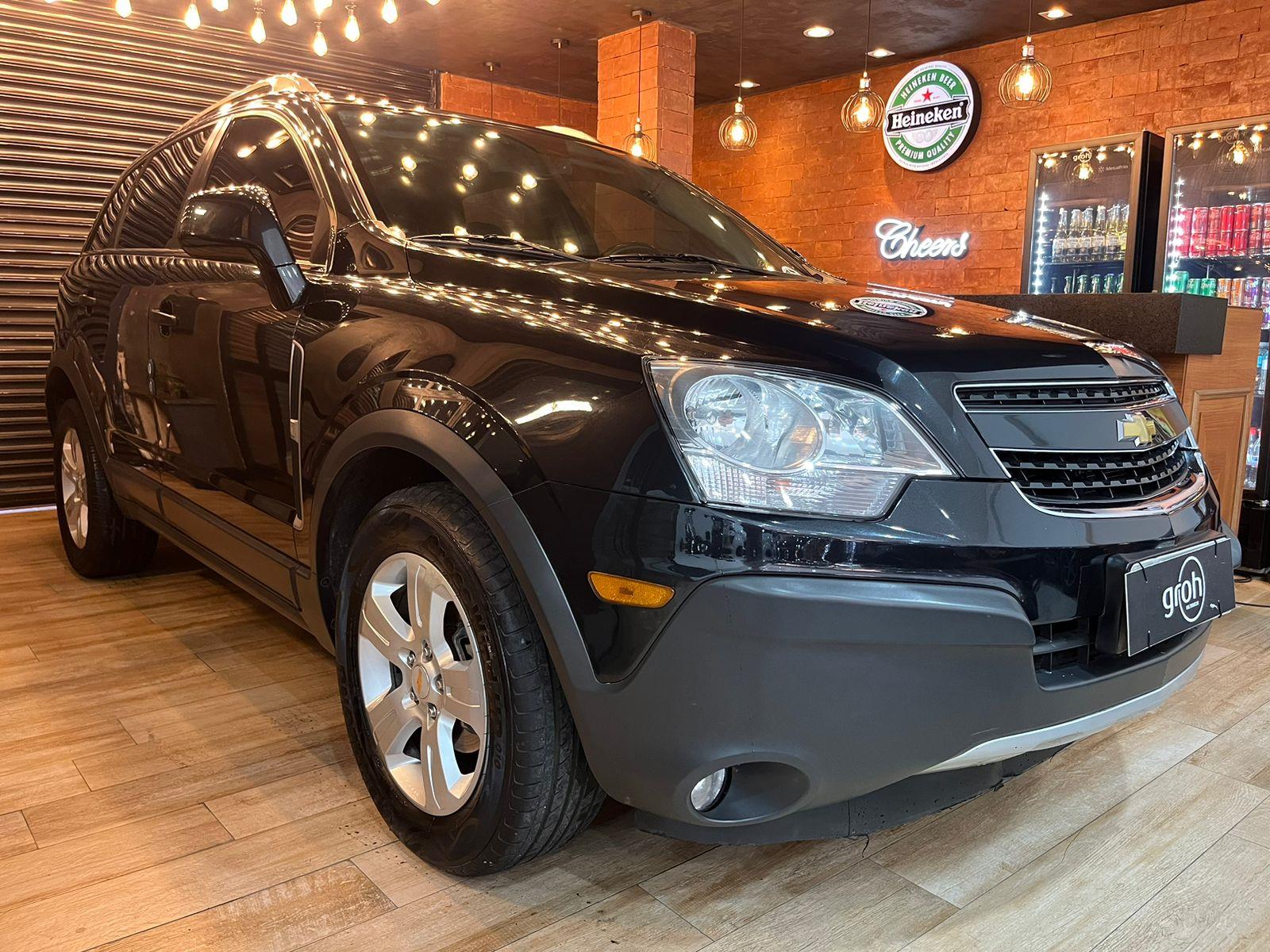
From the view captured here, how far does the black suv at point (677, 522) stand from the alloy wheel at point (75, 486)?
1513 millimetres

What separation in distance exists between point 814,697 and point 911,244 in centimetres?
666

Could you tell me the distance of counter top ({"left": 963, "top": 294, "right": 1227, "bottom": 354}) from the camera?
2988mm

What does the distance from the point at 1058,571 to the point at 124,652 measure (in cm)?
229

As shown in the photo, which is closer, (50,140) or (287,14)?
(287,14)

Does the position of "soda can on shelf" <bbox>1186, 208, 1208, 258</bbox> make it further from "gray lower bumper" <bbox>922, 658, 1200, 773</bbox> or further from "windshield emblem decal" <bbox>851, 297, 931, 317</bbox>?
"gray lower bumper" <bbox>922, 658, 1200, 773</bbox>

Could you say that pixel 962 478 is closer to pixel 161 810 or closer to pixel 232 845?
pixel 232 845

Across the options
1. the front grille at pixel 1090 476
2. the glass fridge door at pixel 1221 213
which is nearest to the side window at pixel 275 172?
the front grille at pixel 1090 476

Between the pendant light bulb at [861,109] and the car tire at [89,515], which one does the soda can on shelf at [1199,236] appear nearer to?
the pendant light bulb at [861,109]

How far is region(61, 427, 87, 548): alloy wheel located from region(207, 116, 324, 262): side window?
1.22m

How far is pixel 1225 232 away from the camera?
4902 mm

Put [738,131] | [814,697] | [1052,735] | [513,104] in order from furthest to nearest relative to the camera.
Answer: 1. [513,104]
2. [738,131]
3. [1052,735]
4. [814,697]

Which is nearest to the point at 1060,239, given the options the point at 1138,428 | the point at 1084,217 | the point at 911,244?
the point at 1084,217

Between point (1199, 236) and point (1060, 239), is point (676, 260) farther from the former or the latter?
point (1060, 239)

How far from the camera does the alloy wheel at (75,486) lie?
306 cm
